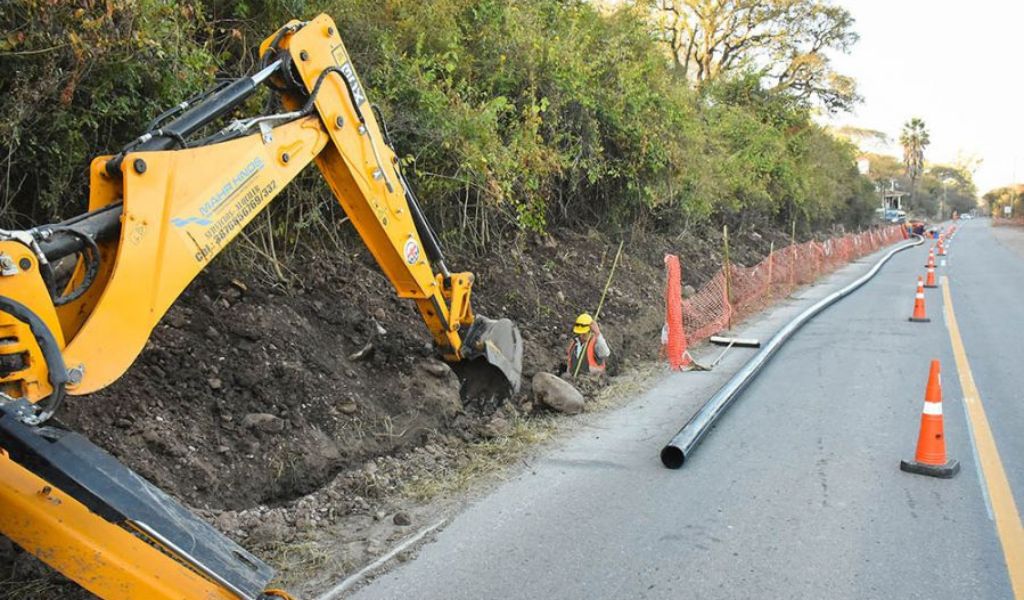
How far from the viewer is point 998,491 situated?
542cm

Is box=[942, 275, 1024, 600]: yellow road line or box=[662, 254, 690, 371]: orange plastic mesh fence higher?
box=[662, 254, 690, 371]: orange plastic mesh fence

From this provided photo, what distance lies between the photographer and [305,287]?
7.68m

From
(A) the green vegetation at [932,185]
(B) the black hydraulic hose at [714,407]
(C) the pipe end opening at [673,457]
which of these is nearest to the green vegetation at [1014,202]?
(A) the green vegetation at [932,185]

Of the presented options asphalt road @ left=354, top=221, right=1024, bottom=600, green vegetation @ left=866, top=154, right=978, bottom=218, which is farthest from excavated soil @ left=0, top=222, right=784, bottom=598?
green vegetation @ left=866, top=154, right=978, bottom=218

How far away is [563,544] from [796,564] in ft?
4.42

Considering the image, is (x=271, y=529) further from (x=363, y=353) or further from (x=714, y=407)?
(x=714, y=407)

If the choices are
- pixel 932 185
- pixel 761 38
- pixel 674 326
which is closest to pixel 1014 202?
pixel 932 185

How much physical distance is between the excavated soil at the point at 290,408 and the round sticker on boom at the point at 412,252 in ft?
4.74

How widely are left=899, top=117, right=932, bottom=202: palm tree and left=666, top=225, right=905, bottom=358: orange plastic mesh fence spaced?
292 feet

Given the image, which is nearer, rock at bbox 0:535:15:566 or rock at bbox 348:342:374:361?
rock at bbox 0:535:15:566

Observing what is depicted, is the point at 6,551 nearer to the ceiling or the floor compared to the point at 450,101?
nearer to the floor

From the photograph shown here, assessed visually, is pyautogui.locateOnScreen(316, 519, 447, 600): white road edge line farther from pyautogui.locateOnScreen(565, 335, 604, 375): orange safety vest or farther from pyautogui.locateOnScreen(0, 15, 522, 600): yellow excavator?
pyautogui.locateOnScreen(565, 335, 604, 375): orange safety vest

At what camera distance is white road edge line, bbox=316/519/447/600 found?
158 inches

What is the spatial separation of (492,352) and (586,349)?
234 cm
